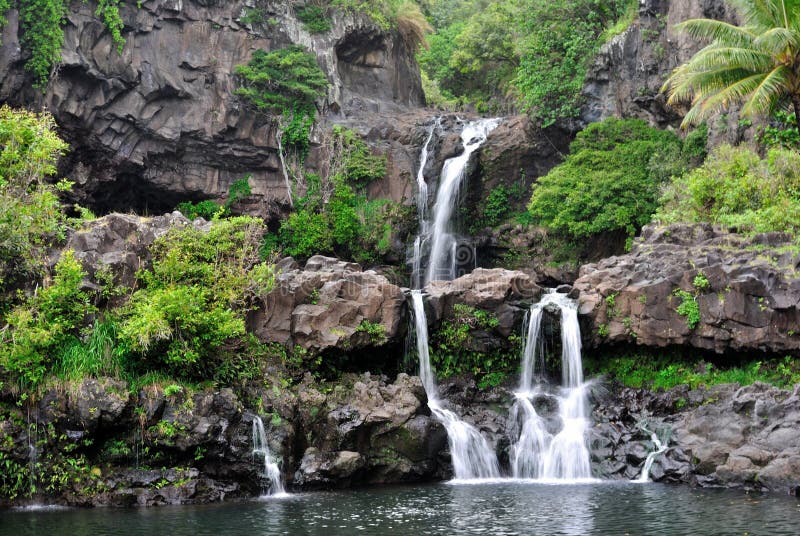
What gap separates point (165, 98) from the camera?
33781 millimetres

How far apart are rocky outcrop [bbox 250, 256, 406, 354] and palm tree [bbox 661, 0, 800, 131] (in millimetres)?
11493

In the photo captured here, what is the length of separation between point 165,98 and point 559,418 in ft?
74.6

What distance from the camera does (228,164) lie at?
116 ft

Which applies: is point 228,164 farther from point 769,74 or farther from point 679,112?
point 769,74

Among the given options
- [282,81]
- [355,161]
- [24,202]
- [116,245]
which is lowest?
[116,245]

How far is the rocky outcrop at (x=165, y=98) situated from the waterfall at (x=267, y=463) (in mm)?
18658

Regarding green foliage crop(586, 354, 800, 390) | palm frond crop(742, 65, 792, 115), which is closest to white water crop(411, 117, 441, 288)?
green foliage crop(586, 354, 800, 390)

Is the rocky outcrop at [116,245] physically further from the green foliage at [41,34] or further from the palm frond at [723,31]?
the palm frond at [723,31]

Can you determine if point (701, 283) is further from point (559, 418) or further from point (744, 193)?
point (559, 418)

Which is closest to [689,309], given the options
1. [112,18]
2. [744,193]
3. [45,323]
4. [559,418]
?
[559,418]

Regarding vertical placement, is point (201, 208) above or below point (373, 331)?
above

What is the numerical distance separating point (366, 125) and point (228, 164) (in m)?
7.00

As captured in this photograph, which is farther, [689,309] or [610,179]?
[610,179]

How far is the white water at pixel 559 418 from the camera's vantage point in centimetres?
1972
